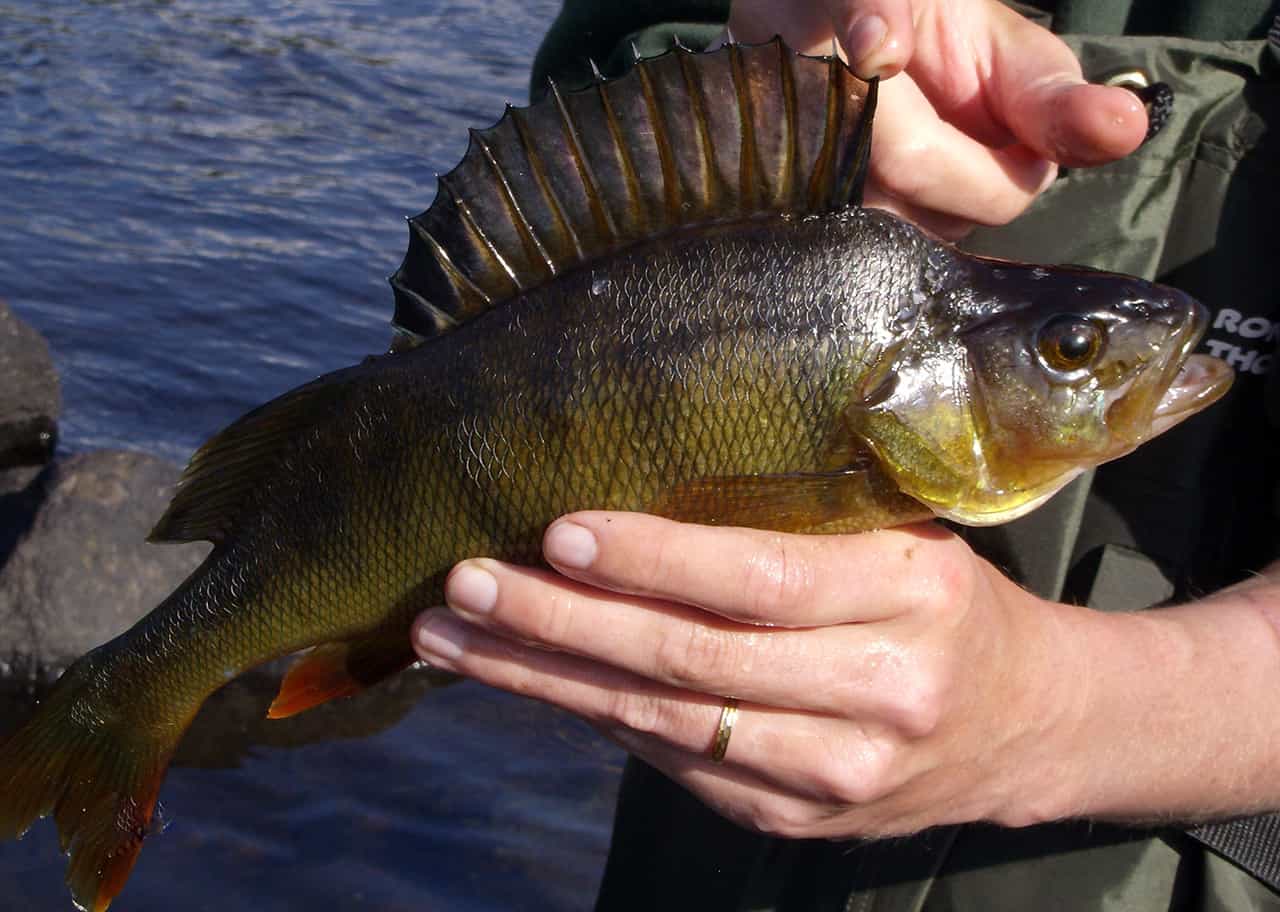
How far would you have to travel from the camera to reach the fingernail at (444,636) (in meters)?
2.06

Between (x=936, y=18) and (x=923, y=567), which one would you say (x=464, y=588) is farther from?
(x=936, y=18)

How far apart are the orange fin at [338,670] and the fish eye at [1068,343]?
117 cm

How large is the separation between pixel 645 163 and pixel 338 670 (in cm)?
104

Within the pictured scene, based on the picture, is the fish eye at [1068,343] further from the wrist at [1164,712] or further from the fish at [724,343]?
the wrist at [1164,712]

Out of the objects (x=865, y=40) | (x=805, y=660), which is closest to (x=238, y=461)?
(x=805, y=660)

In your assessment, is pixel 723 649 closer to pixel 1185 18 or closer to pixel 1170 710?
pixel 1170 710

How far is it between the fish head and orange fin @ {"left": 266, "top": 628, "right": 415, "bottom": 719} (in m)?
0.92

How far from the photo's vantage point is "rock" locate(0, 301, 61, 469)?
6.89m

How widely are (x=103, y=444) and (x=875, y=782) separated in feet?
21.1

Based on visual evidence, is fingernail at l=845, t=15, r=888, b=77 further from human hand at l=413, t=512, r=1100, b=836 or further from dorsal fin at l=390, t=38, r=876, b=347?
human hand at l=413, t=512, r=1100, b=836

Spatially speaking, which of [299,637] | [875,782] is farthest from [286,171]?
[875,782]

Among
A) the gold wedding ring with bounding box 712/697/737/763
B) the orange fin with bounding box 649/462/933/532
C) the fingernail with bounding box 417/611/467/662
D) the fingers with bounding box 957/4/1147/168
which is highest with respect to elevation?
the fingers with bounding box 957/4/1147/168

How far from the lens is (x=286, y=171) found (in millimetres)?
10898

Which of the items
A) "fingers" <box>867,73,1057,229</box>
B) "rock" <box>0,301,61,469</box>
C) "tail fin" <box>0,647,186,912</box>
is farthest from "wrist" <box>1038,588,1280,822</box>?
"rock" <box>0,301,61,469</box>
